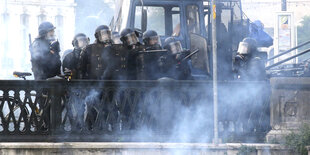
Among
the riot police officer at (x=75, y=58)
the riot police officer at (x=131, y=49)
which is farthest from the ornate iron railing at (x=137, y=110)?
the riot police officer at (x=75, y=58)

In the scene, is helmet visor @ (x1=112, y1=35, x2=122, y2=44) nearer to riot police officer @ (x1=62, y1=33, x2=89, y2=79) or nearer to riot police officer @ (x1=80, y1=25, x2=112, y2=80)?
riot police officer @ (x1=62, y1=33, x2=89, y2=79)

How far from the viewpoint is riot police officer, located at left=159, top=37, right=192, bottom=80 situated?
9750mm

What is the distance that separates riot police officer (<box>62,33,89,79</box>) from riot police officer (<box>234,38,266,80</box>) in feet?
9.59

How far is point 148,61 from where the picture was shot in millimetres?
9703

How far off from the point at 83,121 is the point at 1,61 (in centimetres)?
1532

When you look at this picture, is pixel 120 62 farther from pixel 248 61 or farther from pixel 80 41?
pixel 248 61

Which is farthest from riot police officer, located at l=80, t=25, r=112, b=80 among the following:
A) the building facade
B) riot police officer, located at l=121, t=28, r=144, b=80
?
the building facade

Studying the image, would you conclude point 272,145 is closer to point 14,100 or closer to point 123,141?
point 123,141

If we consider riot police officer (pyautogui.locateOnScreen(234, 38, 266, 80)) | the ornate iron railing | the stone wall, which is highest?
riot police officer (pyautogui.locateOnScreen(234, 38, 266, 80))

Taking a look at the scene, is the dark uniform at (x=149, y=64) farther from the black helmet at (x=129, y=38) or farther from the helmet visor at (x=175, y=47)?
the black helmet at (x=129, y=38)

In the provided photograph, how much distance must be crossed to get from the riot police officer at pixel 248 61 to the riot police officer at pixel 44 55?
3.42 meters

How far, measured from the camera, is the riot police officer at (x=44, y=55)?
9.88 meters

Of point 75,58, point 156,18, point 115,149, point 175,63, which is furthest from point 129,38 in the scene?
point 156,18

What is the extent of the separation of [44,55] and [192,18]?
12.2ft
